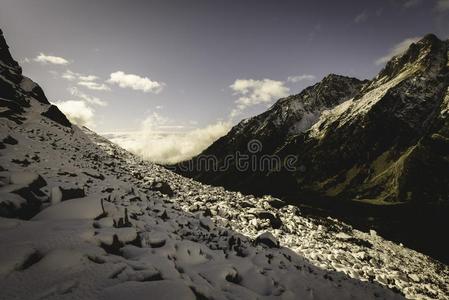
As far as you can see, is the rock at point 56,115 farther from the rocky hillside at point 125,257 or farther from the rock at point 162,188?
the rock at point 162,188

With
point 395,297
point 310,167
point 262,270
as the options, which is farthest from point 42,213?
point 310,167

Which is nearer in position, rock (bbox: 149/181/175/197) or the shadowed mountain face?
rock (bbox: 149/181/175/197)

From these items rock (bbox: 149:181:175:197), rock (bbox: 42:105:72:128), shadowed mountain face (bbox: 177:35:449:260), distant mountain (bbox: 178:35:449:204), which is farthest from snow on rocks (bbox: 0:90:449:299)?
distant mountain (bbox: 178:35:449:204)

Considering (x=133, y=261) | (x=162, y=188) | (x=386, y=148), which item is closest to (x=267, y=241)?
(x=133, y=261)

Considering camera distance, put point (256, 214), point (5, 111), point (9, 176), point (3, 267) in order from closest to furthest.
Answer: point (3, 267)
point (9, 176)
point (256, 214)
point (5, 111)

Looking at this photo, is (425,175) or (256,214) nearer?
(256,214)

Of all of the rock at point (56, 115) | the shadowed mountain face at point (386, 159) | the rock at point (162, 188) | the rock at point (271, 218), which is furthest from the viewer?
the shadowed mountain face at point (386, 159)

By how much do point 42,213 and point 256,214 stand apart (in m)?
21.0

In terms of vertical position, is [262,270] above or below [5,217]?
below

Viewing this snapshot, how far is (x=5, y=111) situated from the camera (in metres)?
31.7

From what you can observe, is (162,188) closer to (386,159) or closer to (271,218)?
(271,218)

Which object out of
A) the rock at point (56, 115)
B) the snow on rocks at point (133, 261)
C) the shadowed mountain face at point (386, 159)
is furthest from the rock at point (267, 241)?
the shadowed mountain face at point (386, 159)

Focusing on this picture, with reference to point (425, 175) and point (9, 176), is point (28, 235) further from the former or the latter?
point (425, 175)

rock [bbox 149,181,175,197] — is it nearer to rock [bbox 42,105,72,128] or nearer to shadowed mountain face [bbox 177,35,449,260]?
rock [bbox 42,105,72,128]
